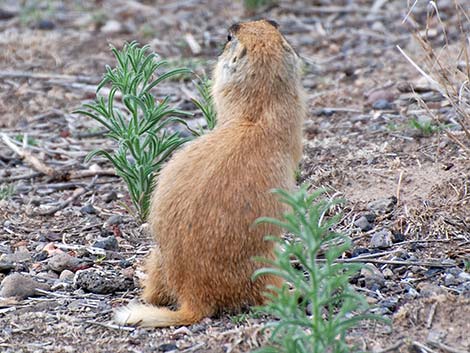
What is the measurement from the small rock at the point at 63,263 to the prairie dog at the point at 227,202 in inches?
29.5

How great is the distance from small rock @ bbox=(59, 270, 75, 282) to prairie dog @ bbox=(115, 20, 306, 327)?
67 centimetres

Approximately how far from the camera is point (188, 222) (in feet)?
15.0

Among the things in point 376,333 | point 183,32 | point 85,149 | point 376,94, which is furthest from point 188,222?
point 183,32

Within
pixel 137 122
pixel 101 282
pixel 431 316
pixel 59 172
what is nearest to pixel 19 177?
pixel 59 172

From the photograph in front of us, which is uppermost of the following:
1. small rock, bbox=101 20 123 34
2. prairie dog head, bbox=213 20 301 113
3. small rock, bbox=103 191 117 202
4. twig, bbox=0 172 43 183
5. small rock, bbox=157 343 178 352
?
prairie dog head, bbox=213 20 301 113

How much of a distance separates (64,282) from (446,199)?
2308 mm

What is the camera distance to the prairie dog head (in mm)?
4988

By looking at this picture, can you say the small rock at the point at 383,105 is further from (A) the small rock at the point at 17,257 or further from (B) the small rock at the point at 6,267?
(B) the small rock at the point at 6,267

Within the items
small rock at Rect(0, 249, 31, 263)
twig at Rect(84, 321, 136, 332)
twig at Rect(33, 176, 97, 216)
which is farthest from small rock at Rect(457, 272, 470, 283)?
twig at Rect(33, 176, 97, 216)

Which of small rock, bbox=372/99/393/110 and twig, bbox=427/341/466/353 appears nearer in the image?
twig, bbox=427/341/466/353

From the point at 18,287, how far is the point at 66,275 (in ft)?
1.20

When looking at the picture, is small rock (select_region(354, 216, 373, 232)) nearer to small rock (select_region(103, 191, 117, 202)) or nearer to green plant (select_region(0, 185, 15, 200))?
small rock (select_region(103, 191, 117, 202))

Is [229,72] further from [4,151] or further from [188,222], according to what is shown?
[4,151]

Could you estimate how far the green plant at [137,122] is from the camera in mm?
5715
